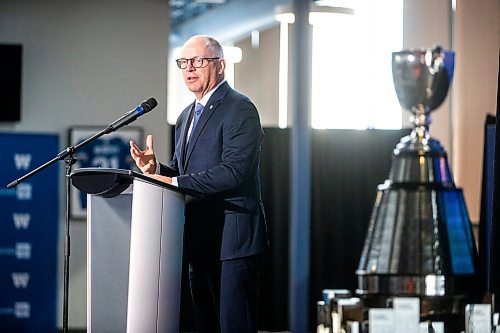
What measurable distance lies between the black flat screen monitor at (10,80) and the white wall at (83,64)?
0.07m

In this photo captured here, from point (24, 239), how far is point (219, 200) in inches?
150

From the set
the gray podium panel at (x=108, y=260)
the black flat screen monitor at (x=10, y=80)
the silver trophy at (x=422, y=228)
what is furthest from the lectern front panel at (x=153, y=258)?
the black flat screen monitor at (x=10, y=80)

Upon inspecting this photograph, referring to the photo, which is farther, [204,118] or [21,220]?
[21,220]

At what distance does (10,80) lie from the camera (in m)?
7.44

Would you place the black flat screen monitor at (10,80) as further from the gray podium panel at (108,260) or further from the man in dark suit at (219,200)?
the gray podium panel at (108,260)

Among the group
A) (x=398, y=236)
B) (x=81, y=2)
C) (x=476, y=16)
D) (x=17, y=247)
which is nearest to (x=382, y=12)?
(x=476, y=16)

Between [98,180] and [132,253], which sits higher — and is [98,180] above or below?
above

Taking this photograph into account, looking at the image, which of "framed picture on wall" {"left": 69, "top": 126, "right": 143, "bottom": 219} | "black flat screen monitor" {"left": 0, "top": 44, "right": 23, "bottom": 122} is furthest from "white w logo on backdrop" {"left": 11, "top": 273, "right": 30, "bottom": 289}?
"black flat screen monitor" {"left": 0, "top": 44, "right": 23, "bottom": 122}

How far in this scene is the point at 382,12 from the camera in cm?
799

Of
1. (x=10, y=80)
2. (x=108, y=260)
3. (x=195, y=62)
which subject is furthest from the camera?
(x=10, y=80)

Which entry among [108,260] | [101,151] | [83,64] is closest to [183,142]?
[108,260]

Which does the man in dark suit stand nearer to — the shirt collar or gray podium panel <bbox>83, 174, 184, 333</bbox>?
the shirt collar

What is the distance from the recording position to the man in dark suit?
3408mm

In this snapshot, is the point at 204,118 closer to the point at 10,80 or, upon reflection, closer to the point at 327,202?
the point at 327,202
